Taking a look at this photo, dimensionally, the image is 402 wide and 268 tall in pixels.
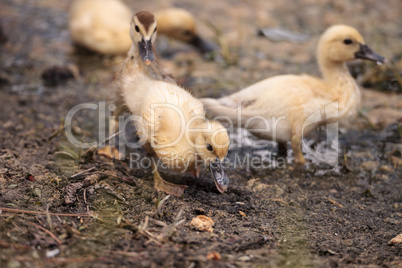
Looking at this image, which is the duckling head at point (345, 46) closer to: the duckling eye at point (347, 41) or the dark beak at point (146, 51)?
the duckling eye at point (347, 41)

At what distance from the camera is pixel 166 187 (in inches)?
145

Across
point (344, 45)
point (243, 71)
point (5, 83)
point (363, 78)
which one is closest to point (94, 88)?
point (5, 83)

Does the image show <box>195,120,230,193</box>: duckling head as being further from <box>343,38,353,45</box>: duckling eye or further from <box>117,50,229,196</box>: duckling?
<box>343,38,353,45</box>: duckling eye

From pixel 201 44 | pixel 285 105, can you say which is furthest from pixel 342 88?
pixel 201 44

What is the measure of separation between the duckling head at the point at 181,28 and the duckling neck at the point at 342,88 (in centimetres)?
258

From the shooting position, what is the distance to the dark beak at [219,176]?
3.49 metres

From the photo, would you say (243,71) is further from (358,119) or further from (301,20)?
(301,20)

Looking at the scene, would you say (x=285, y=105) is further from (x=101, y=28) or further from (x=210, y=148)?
(x=101, y=28)

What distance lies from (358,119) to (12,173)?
3.75 metres

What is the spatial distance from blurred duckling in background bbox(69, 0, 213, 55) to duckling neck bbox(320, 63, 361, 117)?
252 cm

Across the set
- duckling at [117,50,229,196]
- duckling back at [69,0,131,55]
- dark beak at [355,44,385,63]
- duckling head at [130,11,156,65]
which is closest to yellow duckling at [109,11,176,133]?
duckling head at [130,11,156,65]

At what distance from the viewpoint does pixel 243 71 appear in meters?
6.41

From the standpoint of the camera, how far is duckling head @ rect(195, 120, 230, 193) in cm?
342

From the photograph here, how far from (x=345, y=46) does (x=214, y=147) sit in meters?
2.23
